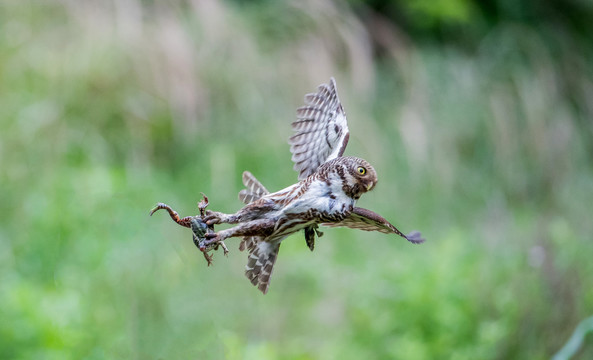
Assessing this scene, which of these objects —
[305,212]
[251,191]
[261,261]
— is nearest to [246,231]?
[305,212]

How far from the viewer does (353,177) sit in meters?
1.28

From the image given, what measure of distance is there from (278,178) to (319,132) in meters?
3.87

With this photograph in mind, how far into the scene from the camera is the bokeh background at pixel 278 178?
11.6ft

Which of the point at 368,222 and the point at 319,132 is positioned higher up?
the point at 319,132

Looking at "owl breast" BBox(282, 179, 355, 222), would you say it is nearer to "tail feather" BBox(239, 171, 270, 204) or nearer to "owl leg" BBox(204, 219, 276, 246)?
"owl leg" BBox(204, 219, 276, 246)

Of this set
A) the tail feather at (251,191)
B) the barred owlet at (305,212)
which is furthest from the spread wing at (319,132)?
the tail feather at (251,191)

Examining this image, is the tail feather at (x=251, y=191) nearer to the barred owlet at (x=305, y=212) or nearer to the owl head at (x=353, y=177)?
the barred owlet at (x=305, y=212)

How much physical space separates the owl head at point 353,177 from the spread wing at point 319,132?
0.18 metres

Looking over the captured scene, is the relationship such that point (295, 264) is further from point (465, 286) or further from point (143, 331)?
point (143, 331)

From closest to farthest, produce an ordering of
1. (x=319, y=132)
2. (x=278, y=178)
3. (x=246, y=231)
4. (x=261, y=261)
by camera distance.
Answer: (x=246, y=231) → (x=261, y=261) → (x=319, y=132) → (x=278, y=178)

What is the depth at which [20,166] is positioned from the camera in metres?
4.80

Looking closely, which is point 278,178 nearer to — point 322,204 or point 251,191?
point 251,191

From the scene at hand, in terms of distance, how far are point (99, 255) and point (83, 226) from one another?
39cm

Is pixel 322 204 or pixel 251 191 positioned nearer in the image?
pixel 322 204
